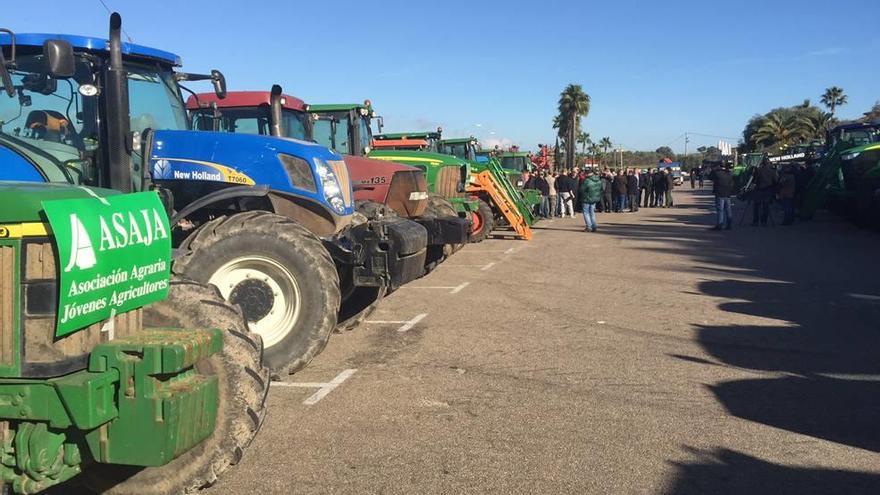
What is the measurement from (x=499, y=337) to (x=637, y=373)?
1793 millimetres

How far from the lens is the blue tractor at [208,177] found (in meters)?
5.82

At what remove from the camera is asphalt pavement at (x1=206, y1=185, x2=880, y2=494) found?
14.8 ft

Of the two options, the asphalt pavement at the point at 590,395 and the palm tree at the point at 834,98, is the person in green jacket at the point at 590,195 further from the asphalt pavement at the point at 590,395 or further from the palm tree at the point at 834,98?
the palm tree at the point at 834,98

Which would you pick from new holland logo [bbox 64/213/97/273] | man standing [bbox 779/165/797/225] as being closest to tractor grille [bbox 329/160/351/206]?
new holland logo [bbox 64/213/97/273]

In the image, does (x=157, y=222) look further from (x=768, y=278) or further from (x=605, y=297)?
(x=768, y=278)

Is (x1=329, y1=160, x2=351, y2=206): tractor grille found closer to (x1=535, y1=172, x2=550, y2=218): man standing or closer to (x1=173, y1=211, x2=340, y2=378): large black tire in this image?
(x1=173, y1=211, x2=340, y2=378): large black tire

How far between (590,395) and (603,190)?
24.6 metres

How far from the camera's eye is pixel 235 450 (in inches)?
149

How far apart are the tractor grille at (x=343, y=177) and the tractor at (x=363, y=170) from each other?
14.1 inches

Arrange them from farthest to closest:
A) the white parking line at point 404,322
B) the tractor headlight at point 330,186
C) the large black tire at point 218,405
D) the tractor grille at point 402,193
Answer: the tractor grille at point 402,193
the white parking line at point 404,322
the tractor headlight at point 330,186
the large black tire at point 218,405

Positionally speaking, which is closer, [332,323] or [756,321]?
[332,323]

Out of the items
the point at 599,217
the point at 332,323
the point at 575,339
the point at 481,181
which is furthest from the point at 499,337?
the point at 599,217

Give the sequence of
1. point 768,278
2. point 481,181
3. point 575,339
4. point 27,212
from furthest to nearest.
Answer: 1. point 481,181
2. point 768,278
3. point 575,339
4. point 27,212

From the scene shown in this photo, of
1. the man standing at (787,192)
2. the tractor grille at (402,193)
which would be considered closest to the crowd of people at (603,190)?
the man standing at (787,192)
